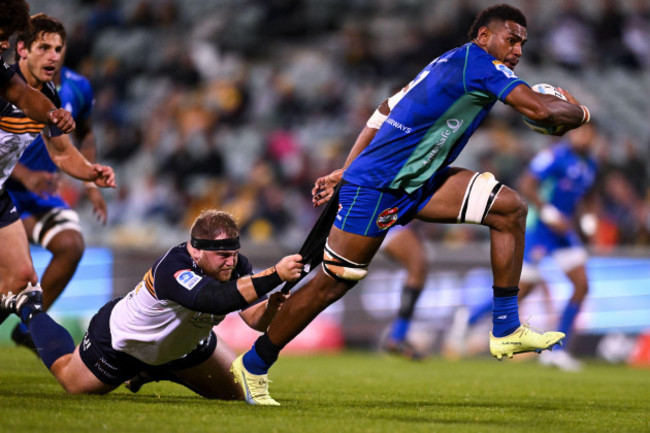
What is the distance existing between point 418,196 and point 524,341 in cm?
114

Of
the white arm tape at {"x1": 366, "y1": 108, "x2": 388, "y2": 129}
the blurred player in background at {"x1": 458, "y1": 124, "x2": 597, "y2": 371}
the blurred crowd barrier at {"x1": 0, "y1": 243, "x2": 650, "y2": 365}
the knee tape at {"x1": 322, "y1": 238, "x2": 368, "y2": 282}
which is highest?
the white arm tape at {"x1": 366, "y1": 108, "x2": 388, "y2": 129}

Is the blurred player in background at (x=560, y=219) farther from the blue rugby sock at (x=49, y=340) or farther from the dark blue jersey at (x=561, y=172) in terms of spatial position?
the blue rugby sock at (x=49, y=340)

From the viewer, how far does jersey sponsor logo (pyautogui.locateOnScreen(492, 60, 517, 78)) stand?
216 inches

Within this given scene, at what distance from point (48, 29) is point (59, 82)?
144 cm

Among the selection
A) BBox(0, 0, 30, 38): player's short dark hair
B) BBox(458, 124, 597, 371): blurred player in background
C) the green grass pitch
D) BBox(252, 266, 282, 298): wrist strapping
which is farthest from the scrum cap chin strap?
BBox(458, 124, 597, 371): blurred player in background

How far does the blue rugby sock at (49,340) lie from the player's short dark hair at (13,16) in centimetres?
195

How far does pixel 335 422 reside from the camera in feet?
15.9

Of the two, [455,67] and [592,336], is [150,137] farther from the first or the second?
[455,67]

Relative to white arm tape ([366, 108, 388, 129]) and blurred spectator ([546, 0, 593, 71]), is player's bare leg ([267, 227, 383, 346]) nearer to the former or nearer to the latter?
white arm tape ([366, 108, 388, 129])

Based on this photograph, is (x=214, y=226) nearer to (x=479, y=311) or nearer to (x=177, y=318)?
(x=177, y=318)

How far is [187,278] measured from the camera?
206 inches

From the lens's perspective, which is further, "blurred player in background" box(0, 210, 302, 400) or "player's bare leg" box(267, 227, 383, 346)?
"player's bare leg" box(267, 227, 383, 346)

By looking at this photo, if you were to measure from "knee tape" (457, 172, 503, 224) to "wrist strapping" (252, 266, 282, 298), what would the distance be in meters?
1.41

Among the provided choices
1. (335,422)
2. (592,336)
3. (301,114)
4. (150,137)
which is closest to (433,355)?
(592,336)
